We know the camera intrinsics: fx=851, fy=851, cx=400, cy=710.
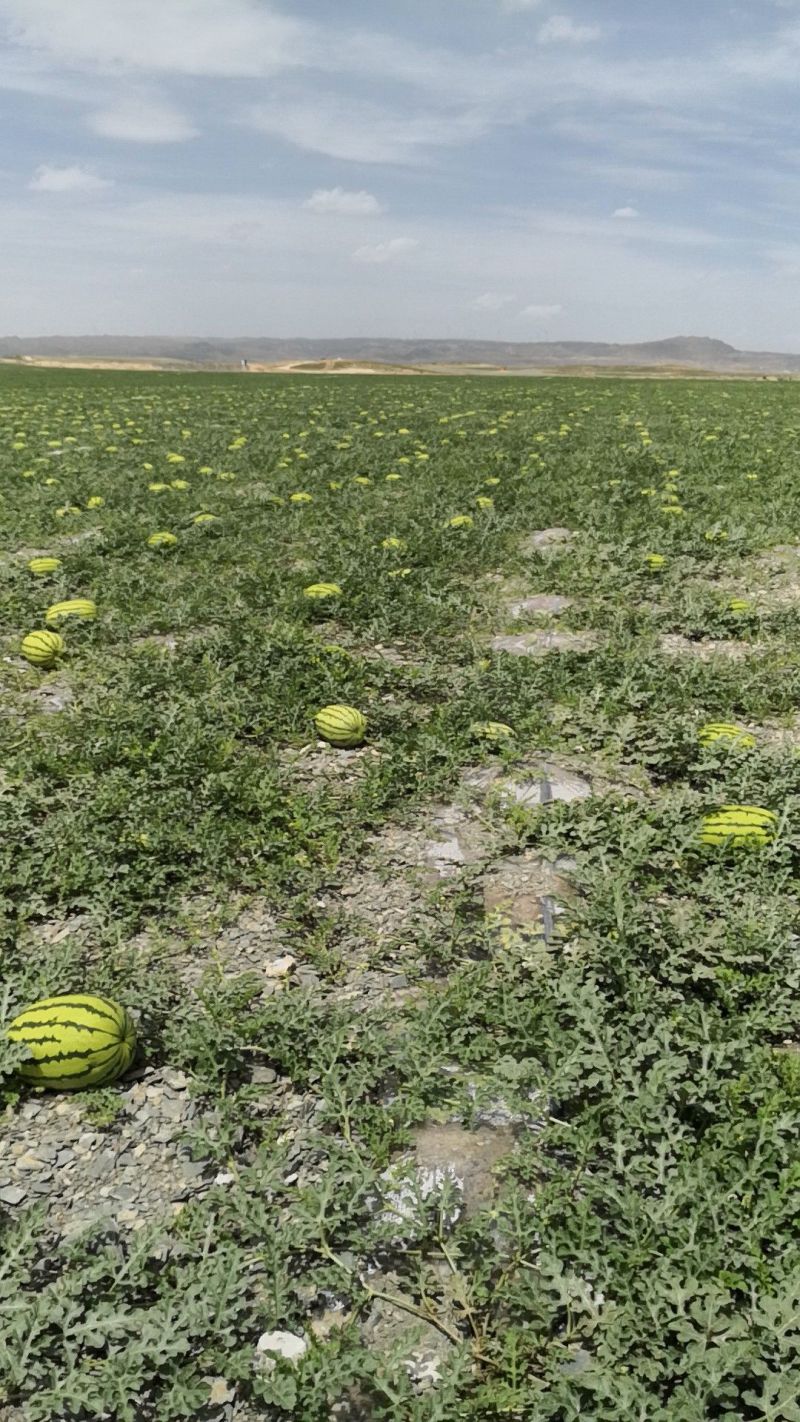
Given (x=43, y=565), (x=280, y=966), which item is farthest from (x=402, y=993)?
(x=43, y=565)

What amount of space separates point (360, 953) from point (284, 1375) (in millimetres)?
1596

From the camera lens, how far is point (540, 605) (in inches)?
286

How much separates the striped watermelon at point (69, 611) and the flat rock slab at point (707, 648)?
442 cm

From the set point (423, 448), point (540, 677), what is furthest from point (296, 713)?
point (423, 448)

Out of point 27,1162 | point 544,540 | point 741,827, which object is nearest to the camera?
point 27,1162

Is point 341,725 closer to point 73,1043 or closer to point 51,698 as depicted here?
point 51,698

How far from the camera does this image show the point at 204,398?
27.5 m

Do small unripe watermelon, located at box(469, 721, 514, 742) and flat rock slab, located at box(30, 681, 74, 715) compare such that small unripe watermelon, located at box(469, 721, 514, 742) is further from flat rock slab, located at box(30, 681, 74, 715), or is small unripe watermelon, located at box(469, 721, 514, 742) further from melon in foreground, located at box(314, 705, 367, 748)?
flat rock slab, located at box(30, 681, 74, 715)

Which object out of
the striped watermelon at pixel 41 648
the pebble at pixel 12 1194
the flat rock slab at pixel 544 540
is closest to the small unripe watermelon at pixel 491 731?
the striped watermelon at pixel 41 648

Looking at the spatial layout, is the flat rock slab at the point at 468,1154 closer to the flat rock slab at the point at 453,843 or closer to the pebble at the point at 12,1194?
the pebble at the point at 12,1194

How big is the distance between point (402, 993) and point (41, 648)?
399cm

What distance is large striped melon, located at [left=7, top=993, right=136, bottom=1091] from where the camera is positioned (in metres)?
2.91

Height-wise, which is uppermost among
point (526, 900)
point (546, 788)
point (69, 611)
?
point (69, 611)

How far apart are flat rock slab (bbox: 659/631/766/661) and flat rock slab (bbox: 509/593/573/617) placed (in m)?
0.93
